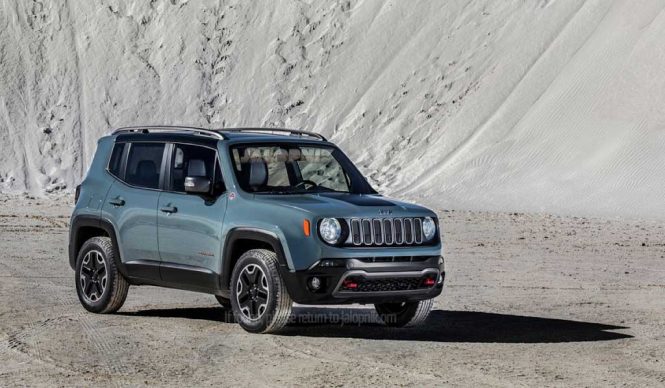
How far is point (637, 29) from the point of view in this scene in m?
44.5

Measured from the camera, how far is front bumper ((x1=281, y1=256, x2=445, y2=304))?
403 inches

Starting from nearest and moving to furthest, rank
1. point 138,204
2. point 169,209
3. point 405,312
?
1. point 169,209
2. point 405,312
3. point 138,204

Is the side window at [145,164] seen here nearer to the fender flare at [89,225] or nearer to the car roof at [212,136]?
the car roof at [212,136]

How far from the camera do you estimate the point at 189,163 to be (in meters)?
11.6

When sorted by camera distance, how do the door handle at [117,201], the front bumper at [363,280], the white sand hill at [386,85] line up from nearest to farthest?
the front bumper at [363,280] → the door handle at [117,201] → the white sand hill at [386,85]

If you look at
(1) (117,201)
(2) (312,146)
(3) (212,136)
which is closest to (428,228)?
(2) (312,146)

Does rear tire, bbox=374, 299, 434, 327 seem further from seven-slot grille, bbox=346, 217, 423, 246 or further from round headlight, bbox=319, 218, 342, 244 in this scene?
round headlight, bbox=319, 218, 342, 244

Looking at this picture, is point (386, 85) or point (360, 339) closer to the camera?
point (360, 339)

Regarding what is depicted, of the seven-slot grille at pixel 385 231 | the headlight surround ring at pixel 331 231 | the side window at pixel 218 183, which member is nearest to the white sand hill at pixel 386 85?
the side window at pixel 218 183

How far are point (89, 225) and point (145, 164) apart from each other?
86 centimetres

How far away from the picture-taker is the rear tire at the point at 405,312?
11438mm

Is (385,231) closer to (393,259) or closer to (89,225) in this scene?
(393,259)

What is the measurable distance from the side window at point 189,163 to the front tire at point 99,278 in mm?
1058

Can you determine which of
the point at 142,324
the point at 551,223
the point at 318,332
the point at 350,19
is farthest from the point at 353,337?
the point at 350,19
